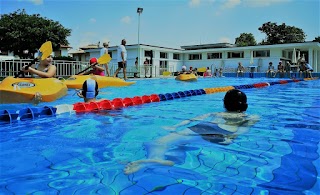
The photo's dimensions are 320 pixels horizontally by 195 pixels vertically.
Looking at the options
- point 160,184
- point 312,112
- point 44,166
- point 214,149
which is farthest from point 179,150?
point 312,112

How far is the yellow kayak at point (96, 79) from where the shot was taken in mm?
8422

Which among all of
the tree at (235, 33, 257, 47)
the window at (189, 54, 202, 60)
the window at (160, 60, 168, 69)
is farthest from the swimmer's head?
the tree at (235, 33, 257, 47)

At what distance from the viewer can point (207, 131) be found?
3.54m

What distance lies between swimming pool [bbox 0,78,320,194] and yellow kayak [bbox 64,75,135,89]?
4.14 m

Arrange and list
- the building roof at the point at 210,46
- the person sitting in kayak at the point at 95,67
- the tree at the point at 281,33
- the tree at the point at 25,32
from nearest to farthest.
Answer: the person sitting in kayak at the point at 95,67 → the tree at the point at 25,32 → the building roof at the point at 210,46 → the tree at the point at 281,33

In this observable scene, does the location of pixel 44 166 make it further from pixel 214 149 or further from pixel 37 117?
pixel 37 117

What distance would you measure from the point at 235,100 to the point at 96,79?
5.67 m

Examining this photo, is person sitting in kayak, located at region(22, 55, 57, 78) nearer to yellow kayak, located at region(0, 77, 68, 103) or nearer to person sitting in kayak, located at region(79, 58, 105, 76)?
yellow kayak, located at region(0, 77, 68, 103)

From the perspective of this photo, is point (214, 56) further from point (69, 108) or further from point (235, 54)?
point (69, 108)

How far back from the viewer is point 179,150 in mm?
2846

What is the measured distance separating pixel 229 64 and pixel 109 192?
36692 mm

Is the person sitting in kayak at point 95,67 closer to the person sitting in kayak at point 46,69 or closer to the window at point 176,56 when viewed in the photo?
the person sitting in kayak at point 46,69

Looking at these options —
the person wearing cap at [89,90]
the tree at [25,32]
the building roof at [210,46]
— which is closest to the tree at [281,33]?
the building roof at [210,46]

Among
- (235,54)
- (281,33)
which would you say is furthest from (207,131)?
(281,33)
